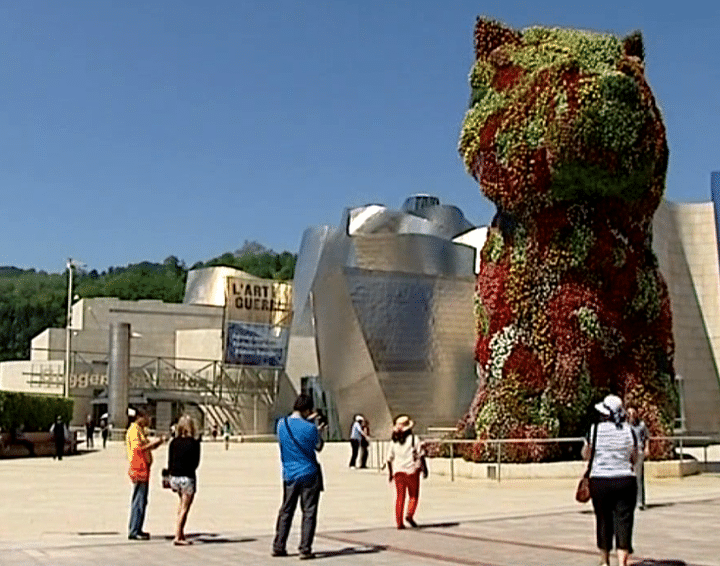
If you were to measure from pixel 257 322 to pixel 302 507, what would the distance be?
48.0 metres

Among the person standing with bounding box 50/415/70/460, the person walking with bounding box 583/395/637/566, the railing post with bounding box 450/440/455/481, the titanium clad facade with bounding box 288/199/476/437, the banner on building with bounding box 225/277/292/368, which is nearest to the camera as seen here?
the person walking with bounding box 583/395/637/566

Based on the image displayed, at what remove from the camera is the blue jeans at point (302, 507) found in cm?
924

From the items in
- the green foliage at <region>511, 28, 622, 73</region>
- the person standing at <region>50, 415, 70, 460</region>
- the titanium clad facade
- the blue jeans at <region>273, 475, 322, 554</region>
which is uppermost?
the green foliage at <region>511, 28, 622, 73</region>

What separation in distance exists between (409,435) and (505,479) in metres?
8.03

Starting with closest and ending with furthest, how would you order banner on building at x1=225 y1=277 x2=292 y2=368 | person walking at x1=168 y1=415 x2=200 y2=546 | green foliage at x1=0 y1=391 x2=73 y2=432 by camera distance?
person walking at x1=168 y1=415 x2=200 y2=546
green foliage at x1=0 y1=391 x2=73 y2=432
banner on building at x1=225 y1=277 x2=292 y2=368

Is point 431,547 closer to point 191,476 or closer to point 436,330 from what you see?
point 191,476

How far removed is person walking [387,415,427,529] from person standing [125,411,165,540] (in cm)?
279

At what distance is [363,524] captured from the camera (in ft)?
40.3

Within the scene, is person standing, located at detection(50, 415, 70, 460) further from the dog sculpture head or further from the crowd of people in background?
the crowd of people in background

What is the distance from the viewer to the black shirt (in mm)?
10281

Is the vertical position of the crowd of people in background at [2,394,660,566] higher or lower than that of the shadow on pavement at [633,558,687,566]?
higher

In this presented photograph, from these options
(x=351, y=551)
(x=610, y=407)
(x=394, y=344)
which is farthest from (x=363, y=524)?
(x=394, y=344)

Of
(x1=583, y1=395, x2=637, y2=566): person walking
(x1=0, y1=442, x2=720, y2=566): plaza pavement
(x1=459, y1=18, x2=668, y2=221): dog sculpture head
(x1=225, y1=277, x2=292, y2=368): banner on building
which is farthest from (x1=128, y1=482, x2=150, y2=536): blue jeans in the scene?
(x1=225, y1=277, x2=292, y2=368): banner on building

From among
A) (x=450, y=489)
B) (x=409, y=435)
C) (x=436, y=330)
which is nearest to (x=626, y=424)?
(x=409, y=435)
